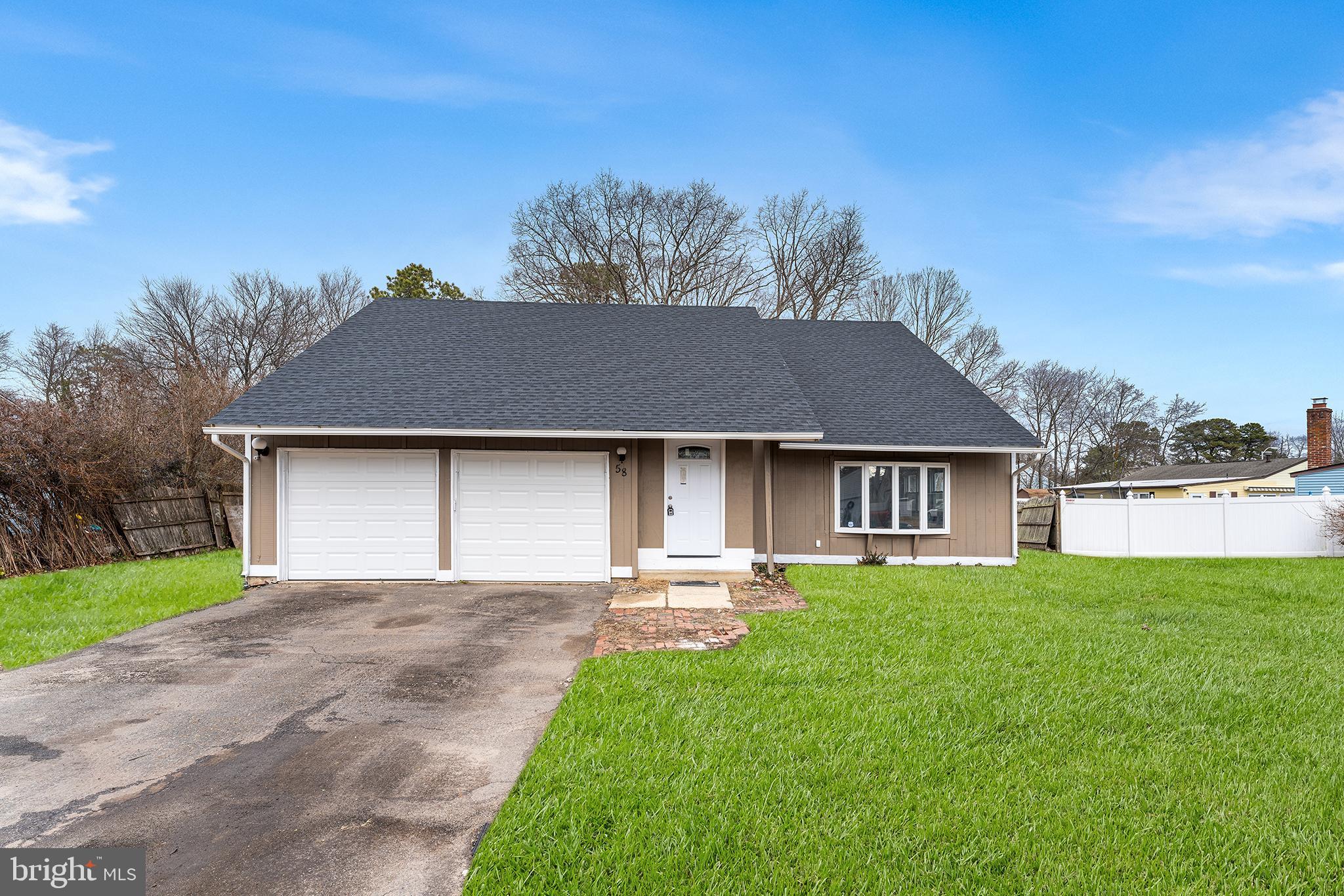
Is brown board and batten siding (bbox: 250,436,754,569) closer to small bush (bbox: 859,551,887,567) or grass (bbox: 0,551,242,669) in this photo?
grass (bbox: 0,551,242,669)

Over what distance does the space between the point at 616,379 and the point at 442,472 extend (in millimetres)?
3189

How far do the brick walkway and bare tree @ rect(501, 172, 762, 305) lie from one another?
1742cm

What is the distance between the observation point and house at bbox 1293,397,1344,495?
71.7 feet

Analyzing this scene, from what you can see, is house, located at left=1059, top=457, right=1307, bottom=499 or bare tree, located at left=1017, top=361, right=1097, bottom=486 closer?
house, located at left=1059, top=457, right=1307, bottom=499

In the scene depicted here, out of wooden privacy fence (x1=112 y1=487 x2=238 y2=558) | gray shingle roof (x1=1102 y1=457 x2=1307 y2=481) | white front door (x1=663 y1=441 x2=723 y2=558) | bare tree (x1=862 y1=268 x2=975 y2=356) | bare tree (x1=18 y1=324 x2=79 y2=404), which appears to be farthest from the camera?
gray shingle roof (x1=1102 y1=457 x2=1307 y2=481)

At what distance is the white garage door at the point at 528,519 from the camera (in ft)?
31.3

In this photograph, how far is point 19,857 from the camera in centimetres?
269

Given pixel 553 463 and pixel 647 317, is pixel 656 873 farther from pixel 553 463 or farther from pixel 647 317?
pixel 647 317

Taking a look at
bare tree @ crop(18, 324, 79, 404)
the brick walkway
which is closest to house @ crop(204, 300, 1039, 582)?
the brick walkway

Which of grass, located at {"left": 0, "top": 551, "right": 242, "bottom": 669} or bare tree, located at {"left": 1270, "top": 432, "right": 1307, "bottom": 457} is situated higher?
bare tree, located at {"left": 1270, "top": 432, "right": 1307, "bottom": 457}

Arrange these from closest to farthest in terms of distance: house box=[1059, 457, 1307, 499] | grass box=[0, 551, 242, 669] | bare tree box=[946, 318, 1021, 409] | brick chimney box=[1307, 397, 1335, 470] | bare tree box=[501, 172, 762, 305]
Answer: grass box=[0, 551, 242, 669] < brick chimney box=[1307, 397, 1335, 470] < bare tree box=[501, 172, 762, 305] < bare tree box=[946, 318, 1021, 409] < house box=[1059, 457, 1307, 499]

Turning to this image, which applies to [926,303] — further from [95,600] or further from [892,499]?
[95,600]

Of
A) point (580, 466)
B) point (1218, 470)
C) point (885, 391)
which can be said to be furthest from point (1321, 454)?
point (580, 466)

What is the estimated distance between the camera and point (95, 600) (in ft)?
26.2
